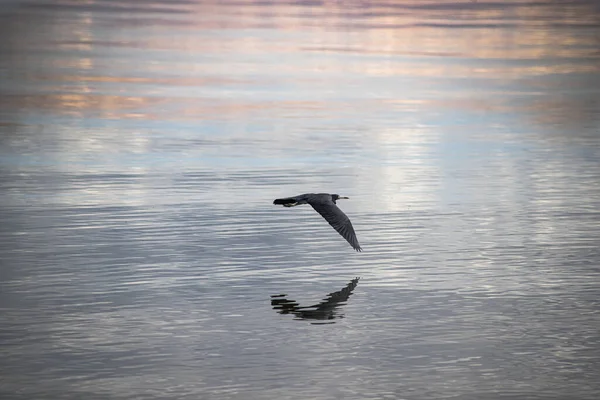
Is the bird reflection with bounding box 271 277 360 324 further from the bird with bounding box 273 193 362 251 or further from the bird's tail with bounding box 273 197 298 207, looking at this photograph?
the bird's tail with bounding box 273 197 298 207

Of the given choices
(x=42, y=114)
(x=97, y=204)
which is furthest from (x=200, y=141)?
(x=97, y=204)

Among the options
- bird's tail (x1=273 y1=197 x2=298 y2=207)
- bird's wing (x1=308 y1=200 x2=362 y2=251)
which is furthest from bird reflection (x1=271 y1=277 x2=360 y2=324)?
bird's tail (x1=273 y1=197 x2=298 y2=207)

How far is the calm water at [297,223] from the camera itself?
10867 mm

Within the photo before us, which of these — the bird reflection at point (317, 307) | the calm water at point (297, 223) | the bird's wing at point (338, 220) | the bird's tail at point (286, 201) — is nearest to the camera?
the calm water at point (297, 223)

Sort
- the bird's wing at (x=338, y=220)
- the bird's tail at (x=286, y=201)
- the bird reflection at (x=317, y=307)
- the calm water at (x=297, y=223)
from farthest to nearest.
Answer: the bird's tail at (x=286, y=201) < the bird's wing at (x=338, y=220) < the bird reflection at (x=317, y=307) < the calm water at (x=297, y=223)

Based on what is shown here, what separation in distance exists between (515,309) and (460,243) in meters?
3.43

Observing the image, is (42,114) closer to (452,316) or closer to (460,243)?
(460,243)

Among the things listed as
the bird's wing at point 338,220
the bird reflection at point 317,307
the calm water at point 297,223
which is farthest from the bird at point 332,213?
the bird reflection at point 317,307

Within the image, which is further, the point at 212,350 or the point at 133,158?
the point at 133,158

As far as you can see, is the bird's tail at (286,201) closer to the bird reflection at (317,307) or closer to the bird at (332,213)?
the bird at (332,213)

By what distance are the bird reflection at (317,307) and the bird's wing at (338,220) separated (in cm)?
114

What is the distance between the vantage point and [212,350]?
11.2 m

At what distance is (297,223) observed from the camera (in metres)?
17.8

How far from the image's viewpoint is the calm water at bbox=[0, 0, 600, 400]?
10.9m
